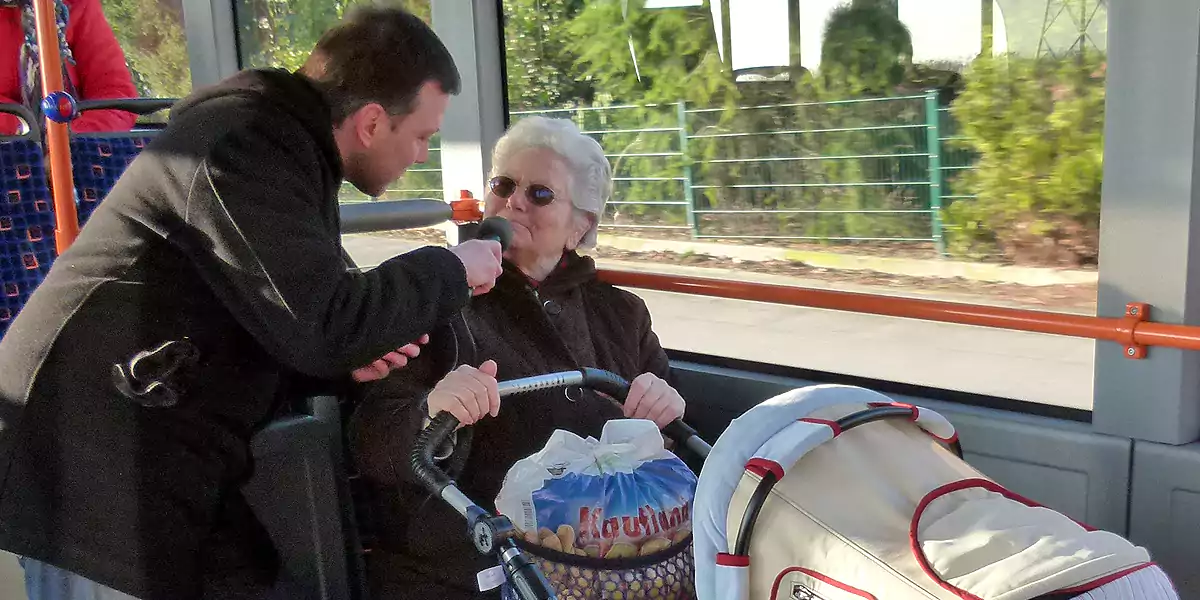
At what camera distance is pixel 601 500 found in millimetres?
1772

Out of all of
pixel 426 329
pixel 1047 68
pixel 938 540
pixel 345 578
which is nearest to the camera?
pixel 938 540

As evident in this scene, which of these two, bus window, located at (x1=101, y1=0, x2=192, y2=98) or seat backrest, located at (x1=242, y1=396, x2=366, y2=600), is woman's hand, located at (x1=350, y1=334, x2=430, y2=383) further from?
bus window, located at (x1=101, y1=0, x2=192, y2=98)

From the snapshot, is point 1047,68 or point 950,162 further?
point 950,162

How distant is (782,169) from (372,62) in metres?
1.95

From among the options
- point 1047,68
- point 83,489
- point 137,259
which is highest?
point 1047,68

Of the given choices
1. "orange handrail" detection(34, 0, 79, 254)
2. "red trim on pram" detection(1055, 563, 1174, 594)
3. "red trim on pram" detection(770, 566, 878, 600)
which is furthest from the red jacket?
"red trim on pram" detection(1055, 563, 1174, 594)

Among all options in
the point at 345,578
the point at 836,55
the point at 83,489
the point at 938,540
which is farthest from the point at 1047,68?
the point at 83,489

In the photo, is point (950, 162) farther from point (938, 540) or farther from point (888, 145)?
point (938, 540)

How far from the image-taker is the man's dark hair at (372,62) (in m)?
1.78

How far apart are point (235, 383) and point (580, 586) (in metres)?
0.67

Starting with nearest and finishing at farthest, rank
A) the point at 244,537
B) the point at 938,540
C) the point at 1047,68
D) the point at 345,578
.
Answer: the point at 938,540
the point at 244,537
the point at 345,578
the point at 1047,68

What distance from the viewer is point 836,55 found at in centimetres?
306

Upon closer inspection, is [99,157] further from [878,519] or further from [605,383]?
[878,519]

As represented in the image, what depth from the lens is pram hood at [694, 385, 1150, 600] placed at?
47.9 inches
